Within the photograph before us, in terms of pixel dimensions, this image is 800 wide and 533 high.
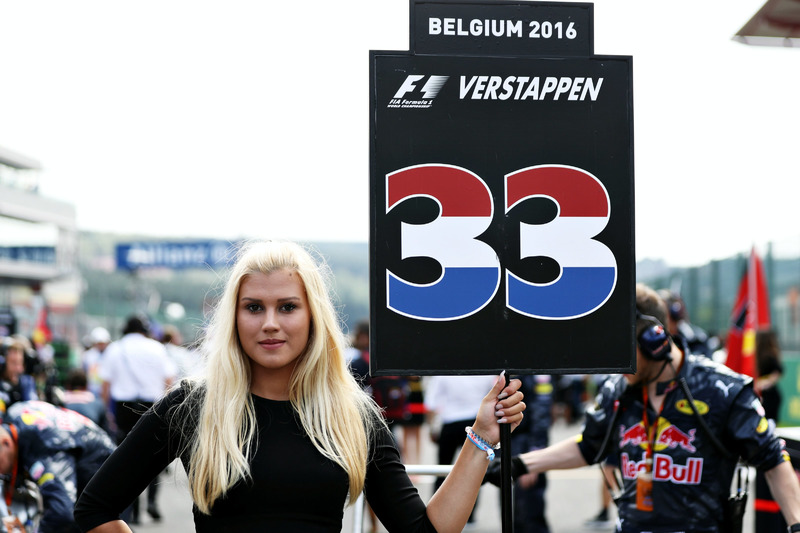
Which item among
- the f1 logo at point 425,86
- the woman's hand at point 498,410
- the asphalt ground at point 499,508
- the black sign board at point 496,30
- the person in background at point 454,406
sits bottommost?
the asphalt ground at point 499,508

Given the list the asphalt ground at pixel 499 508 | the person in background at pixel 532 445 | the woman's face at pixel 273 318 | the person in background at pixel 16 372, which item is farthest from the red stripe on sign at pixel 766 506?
the person in background at pixel 16 372

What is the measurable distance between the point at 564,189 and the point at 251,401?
102cm

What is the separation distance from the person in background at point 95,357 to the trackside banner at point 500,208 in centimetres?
1211

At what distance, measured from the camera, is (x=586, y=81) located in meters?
2.55

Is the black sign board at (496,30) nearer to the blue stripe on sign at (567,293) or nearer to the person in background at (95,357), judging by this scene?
the blue stripe on sign at (567,293)

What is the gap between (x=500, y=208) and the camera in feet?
8.15

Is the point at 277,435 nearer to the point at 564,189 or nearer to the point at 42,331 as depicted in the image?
the point at 564,189

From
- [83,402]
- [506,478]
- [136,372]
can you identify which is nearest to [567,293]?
[506,478]

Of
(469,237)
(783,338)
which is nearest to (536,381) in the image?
(469,237)

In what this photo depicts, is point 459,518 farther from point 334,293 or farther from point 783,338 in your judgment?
point 783,338

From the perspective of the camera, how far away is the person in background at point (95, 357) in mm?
Answer: 13969

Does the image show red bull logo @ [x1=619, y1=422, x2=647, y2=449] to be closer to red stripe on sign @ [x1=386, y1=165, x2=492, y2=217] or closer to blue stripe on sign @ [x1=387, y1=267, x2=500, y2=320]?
blue stripe on sign @ [x1=387, y1=267, x2=500, y2=320]

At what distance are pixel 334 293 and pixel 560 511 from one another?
260 inches

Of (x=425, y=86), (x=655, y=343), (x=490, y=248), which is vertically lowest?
(x=655, y=343)
